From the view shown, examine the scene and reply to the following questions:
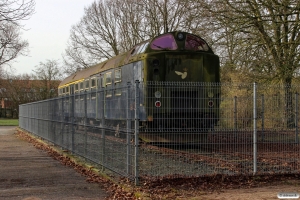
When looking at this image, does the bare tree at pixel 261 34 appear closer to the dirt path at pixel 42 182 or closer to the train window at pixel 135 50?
the train window at pixel 135 50

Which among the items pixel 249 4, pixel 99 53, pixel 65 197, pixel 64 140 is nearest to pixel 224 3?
pixel 249 4

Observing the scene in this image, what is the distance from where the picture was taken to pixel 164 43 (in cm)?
1409

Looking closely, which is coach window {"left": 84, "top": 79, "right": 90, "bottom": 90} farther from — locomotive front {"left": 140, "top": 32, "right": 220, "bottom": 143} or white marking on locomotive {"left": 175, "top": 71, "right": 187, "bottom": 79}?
locomotive front {"left": 140, "top": 32, "right": 220, "bottom": 143}

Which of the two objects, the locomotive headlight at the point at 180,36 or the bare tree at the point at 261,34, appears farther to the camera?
the bare tree at the point at 261,34

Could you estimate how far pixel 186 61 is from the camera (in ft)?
45.6

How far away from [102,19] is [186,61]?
31.1 metres

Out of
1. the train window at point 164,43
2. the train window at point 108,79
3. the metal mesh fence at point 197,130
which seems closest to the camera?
the metal mesh fence at point 197,130

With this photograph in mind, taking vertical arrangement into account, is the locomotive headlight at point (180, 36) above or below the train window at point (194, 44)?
above

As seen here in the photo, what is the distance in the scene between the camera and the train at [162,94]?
936cm

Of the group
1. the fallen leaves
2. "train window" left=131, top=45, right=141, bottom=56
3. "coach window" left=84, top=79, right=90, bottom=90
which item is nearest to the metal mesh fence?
the fallen leaves

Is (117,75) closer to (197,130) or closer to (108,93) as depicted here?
(108,93)

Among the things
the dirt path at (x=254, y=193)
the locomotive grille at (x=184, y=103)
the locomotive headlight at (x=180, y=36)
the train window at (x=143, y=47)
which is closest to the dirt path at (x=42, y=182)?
the dirt path at (x=254, y=193)

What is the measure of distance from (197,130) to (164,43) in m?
5.32

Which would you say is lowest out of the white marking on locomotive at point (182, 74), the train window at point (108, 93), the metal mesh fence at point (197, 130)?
the metal mesh fence at point (197, 130)
